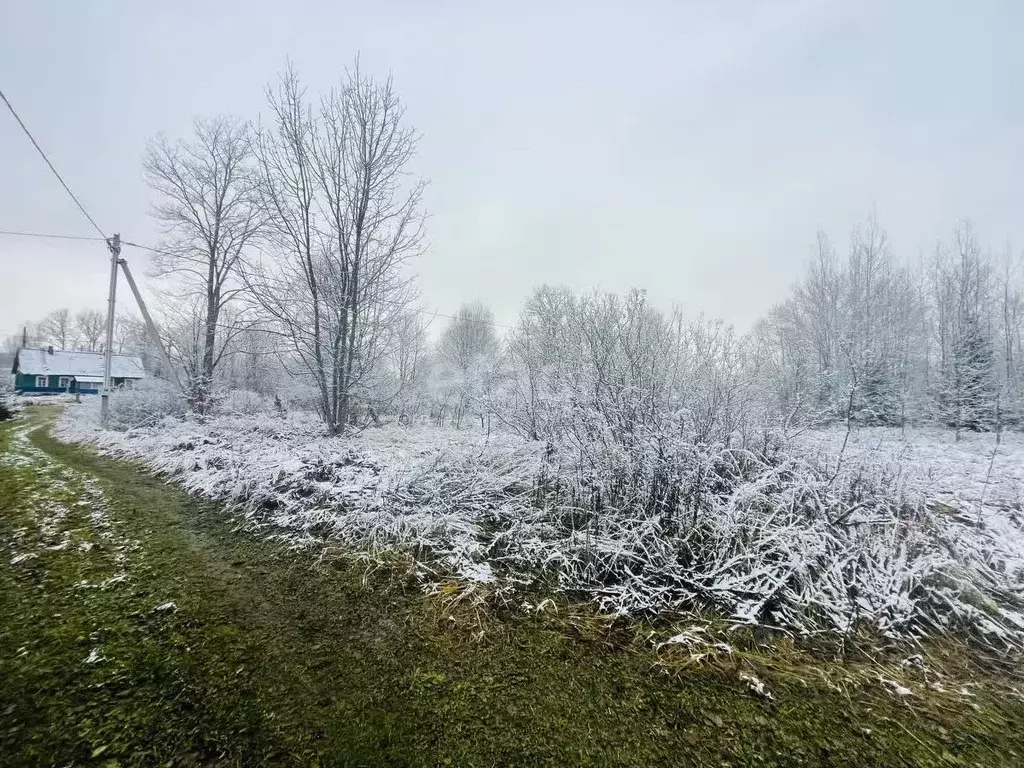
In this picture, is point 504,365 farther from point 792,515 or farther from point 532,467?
point 792,515

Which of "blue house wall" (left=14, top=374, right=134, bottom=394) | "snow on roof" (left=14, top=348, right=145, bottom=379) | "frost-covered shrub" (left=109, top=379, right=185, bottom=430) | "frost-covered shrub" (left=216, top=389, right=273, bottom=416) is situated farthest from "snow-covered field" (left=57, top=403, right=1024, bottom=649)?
"blue house wall" (left=14, top=374, right=134, bottom=394)

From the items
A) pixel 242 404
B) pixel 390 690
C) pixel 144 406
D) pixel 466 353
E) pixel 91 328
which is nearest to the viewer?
pixel 390 690

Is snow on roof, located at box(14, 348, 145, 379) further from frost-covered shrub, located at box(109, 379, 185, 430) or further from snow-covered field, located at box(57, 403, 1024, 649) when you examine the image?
snow-covered field, located at box(57, 403, 1024, 649)

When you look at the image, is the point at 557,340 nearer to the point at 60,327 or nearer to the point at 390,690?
the point at 390,690

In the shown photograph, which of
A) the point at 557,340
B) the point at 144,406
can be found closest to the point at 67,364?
the point at 144,406

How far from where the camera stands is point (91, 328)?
186 ft

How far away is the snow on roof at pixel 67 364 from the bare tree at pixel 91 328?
2109cm

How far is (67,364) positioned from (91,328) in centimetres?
2548

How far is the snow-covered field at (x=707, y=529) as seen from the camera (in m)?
2.86

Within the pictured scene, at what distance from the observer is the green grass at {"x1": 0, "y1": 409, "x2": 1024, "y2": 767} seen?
66.1 inches

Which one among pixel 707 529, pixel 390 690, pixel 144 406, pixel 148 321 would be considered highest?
pixel 148 321

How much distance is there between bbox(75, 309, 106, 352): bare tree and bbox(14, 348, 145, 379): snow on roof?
21.1m

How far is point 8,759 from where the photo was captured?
145cm

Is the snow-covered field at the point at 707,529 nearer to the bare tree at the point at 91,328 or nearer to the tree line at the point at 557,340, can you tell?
the tree line at the point at 557,340
